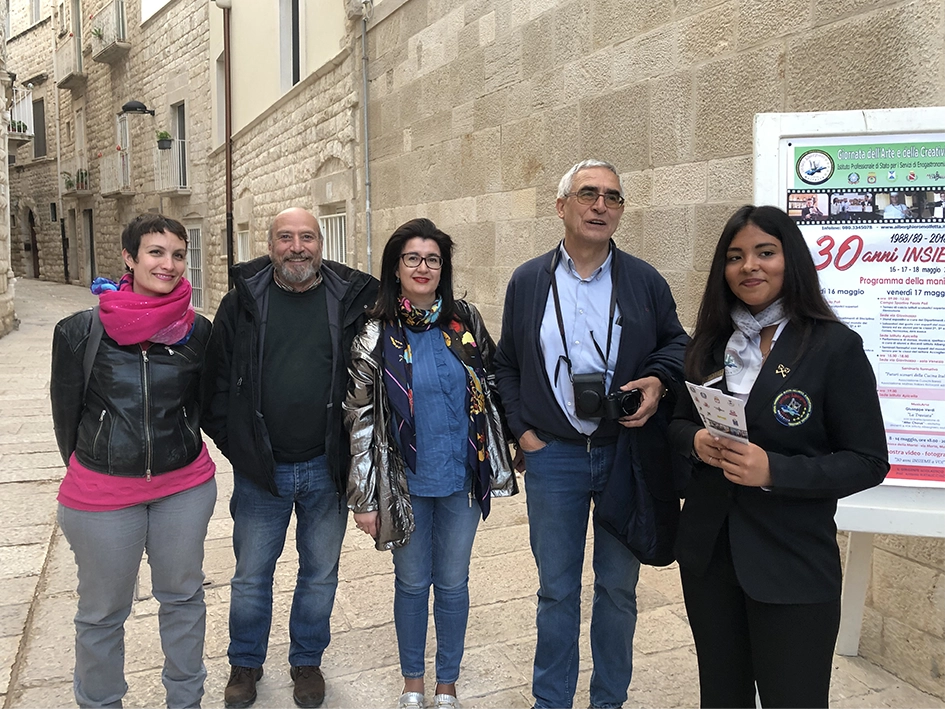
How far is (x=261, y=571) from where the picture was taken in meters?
2.83

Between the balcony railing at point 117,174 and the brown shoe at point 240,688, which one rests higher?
the balcony railing at point 117,174

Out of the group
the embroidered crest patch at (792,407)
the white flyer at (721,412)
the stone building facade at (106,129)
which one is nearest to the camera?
the white flyer at (721,412)

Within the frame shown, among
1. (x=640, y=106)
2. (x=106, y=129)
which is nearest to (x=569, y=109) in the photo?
(x=640, y=106)

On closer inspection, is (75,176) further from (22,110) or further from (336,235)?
(336,235)

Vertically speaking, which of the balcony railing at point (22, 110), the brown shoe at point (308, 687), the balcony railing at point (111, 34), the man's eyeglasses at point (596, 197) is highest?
the balcony railing at point (111, 34)

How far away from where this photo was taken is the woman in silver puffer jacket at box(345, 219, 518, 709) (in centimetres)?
257

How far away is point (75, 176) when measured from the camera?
25.2m

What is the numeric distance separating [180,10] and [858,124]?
18.3 metres

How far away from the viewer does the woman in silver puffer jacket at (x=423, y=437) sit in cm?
257

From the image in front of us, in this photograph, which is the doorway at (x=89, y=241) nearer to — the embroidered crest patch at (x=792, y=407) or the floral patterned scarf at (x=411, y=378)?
the floral patterned scarf at (x=411, y=378)

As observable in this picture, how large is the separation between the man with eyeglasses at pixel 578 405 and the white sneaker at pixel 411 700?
→ 0.42m

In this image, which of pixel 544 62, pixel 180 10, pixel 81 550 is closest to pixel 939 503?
pixel 81 550

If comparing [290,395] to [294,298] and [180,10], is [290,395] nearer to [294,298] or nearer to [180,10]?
[294,298]

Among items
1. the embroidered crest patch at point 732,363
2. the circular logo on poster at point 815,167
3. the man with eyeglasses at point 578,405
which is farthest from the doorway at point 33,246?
the embroidered crest patch at point 732,363
